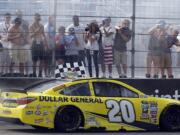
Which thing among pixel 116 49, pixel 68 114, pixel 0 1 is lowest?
pixel 68 114

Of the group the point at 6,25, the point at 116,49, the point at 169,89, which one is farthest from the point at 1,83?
the point at 169,89

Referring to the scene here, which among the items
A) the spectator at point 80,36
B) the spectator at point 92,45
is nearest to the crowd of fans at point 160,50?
the spectator at point 92,45

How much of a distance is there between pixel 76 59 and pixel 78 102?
13.6 ft

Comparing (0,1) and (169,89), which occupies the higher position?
(0,1)

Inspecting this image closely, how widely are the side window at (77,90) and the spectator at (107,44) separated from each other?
12.3ft

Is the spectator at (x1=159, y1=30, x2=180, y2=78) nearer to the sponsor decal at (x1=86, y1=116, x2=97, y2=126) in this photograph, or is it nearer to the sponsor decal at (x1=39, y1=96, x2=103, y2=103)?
the sponsor decal at (x1=39, y1=96, x2=103, y2=103)

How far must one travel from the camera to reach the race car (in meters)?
14.6

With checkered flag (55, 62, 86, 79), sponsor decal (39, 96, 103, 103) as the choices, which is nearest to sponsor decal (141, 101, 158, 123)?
sponsor decal (39, 96, 103, 103)

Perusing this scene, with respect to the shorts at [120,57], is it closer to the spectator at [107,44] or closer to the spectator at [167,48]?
the spectator at [107,44]

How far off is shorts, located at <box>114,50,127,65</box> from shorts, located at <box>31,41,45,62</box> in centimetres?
211

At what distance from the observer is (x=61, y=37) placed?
1894 cm

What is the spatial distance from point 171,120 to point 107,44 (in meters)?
3.91

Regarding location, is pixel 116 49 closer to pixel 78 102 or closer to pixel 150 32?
pixel 150 32

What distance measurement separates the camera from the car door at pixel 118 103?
1539cm
